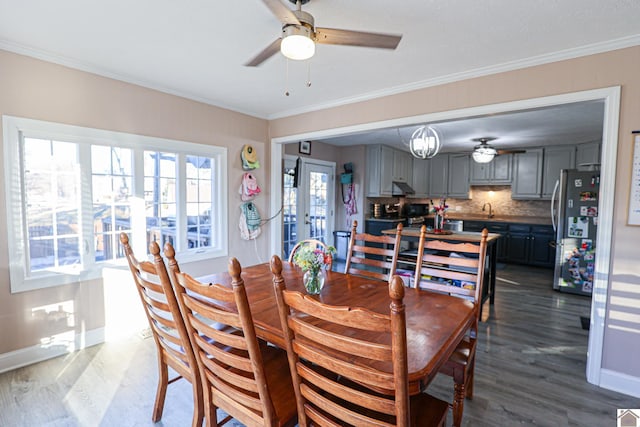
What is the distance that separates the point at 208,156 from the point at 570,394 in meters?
3.93

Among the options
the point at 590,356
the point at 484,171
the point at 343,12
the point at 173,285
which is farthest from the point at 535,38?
the point at 484,171

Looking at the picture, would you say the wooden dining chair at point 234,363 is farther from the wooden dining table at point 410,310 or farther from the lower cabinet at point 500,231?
the lower cabinet at point 500,231

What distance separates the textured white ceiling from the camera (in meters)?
1.81

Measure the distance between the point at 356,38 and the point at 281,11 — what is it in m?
0.42

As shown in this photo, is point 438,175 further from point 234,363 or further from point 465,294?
point 234,363

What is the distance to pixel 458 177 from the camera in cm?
680

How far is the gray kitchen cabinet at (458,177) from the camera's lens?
22.0 ft

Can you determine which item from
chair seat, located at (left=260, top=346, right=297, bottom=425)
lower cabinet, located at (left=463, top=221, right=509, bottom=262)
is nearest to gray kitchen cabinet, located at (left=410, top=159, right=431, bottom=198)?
lower cabinet, located at (left=463, top=221, right=509, bottom=262)

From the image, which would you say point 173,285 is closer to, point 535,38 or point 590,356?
point 535,38

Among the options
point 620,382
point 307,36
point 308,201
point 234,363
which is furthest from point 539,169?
point 234,363

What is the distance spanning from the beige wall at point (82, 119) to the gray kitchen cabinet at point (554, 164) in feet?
18.7

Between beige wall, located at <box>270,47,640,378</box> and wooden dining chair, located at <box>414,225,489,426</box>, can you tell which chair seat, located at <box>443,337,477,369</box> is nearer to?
wooden dining chair, located at <box>414,225,489,426</box>

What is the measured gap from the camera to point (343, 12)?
186 centimetres

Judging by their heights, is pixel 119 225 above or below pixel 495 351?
above
